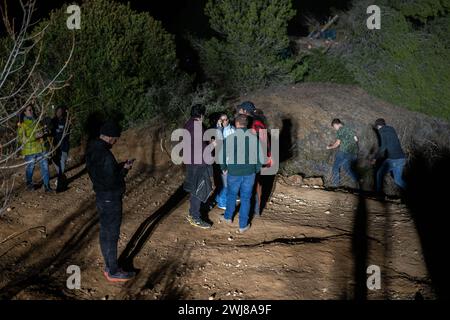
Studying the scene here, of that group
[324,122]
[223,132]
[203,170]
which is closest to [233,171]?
[203,170]

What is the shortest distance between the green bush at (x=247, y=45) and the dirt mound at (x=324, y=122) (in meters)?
0.77

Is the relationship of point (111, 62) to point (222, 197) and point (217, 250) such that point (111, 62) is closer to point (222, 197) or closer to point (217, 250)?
point (222, 197)

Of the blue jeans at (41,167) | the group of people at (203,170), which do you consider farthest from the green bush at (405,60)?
the blue jeans at (41,167)

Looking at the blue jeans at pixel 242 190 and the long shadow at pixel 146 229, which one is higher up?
the blue jeans at pixel 242 190

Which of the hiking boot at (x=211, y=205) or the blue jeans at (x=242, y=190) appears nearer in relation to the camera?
the blue jeans at (x=242, y=190)

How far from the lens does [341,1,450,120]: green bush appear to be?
1412 cm

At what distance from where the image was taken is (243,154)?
550cm

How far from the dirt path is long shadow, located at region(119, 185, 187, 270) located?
18 millimetres

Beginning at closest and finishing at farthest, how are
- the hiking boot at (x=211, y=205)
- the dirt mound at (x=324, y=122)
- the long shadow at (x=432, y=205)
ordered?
the long shadow at (x=432, y=205)
the hiking boot at (x=211, y=205)
the dirt mound at (x=324, y=122)

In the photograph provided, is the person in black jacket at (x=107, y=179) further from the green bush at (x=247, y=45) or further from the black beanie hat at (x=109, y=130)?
the green bush at (x=247, y=45)

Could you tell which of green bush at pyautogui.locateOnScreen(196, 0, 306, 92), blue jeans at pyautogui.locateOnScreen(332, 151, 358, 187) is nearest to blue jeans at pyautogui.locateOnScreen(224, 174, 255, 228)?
blue jeans at pyautogui.locateOnScreen(332, 151, 358, 187)

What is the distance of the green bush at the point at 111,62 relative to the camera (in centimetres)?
1003

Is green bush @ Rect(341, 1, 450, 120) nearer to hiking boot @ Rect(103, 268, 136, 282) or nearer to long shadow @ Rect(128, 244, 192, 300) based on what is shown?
long shadow @ Rect(128, 244, 192, 300)
